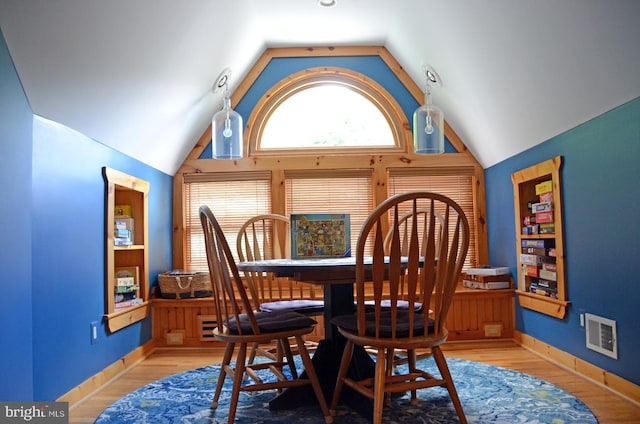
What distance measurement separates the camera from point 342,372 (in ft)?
6.98

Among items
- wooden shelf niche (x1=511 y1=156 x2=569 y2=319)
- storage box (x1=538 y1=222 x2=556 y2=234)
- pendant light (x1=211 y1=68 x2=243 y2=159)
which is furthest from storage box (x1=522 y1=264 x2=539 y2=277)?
pendant light (x1=211 y1=68 x2=243 y2=159)

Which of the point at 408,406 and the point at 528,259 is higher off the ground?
the point at 528,259

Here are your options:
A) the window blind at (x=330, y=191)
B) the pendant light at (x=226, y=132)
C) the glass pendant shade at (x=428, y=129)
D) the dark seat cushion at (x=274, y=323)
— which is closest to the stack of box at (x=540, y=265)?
the glass pendant shade at (x=428, y=129)

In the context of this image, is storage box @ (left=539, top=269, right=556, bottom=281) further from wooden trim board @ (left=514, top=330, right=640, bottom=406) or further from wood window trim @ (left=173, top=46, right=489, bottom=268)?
wood window trim @ (left=173, top=46, right=489, bottom=268)

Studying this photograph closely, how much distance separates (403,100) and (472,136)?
71 cm

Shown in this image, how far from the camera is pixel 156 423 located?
87.6 inches

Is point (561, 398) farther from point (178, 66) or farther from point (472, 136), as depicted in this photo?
point (178, 66)

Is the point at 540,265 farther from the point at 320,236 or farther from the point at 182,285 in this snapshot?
the point at 182,285

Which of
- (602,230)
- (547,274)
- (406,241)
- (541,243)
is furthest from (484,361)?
(602,230)

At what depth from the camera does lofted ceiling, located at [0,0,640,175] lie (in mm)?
2227

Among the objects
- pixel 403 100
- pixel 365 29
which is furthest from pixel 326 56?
pixel 403 100

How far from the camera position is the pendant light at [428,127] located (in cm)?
398

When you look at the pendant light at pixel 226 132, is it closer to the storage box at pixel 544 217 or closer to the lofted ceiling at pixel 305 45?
the lofted ceiling at pixel 305 45

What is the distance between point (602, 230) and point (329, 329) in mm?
1634
